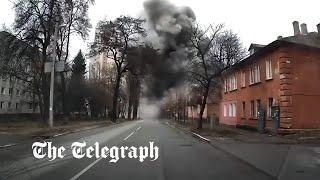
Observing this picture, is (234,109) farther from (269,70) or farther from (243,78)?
(269,70)

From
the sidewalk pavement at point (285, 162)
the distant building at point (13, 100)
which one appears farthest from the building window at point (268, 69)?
the distant building at point (13, 100)

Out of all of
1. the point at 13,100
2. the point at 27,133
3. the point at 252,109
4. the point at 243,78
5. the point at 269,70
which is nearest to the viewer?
the point at 27,133

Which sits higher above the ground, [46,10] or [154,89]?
[46,10]

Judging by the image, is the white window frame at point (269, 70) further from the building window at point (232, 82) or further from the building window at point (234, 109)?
the building window at point (234, 109)

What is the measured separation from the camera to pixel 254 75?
1566 inches

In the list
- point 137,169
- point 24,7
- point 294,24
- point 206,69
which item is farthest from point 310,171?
point 294,24

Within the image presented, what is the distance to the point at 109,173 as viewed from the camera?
1270 centimetres

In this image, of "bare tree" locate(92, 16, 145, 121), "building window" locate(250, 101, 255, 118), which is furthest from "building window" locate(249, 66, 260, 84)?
"bare tree" locate(92, 16, 145, 121)

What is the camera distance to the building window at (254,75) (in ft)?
125

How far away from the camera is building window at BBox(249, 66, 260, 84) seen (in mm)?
38219

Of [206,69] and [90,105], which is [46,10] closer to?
[206,69]

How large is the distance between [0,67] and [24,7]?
40.8 ft

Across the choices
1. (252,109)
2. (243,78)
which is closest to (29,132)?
(252,109)

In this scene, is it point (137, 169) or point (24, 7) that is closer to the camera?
point (137, 169)
